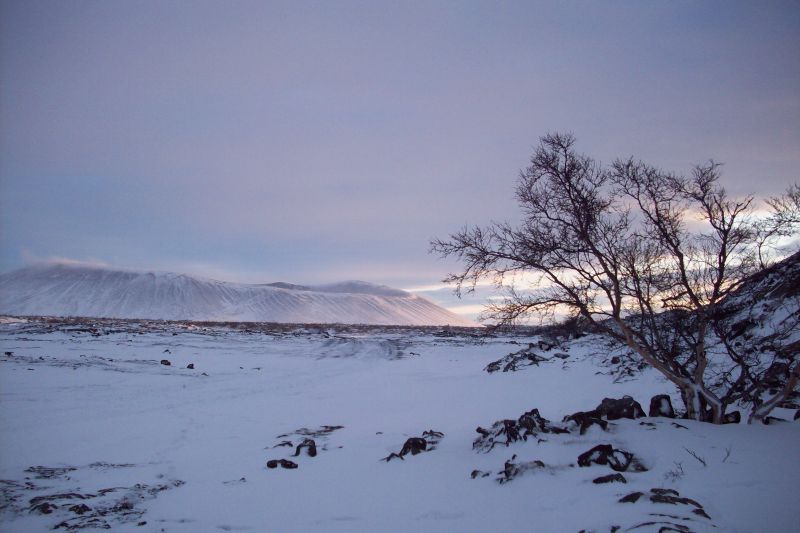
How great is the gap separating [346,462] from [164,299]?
346 feet

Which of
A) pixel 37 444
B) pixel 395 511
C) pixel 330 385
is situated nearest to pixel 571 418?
pixel 395 511

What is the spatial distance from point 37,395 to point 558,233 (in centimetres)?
1293

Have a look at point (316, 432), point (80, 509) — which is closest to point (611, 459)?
point (316, 432)

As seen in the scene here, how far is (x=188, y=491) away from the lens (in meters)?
5.96

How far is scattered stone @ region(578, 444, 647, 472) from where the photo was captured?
17.6 ft

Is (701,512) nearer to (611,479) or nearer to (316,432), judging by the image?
(611,479)

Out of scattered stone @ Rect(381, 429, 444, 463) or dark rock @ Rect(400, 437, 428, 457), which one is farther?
dark rock @ Rect(400, 437, 428, 457)

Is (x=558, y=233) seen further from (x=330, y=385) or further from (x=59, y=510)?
(x=330, y=385)

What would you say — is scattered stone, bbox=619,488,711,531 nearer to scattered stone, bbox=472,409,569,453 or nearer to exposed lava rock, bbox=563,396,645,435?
scattered stone, bbox=472,409,569,453

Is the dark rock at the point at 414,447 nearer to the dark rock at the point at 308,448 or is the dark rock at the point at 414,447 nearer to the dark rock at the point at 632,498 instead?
the dark rock at the point at 308,448

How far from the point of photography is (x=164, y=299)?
323 ft

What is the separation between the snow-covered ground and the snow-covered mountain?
276 feet

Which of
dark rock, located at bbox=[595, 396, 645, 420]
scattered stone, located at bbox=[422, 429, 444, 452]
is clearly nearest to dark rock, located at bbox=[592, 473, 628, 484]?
dark rock, located at bbox=[595, 396, 645, 420]

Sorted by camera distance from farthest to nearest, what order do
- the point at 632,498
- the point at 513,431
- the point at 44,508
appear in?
1. the point at 513,431
2. the point at 44,508
3. the point at 632,498
